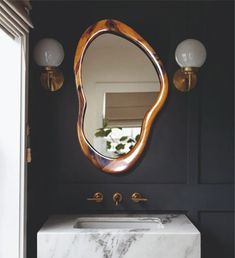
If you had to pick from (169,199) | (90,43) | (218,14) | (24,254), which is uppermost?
(218,14)

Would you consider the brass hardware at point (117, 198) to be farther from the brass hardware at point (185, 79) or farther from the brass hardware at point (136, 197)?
the brass hardware at point (185, 79)

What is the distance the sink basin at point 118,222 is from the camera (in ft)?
8.59

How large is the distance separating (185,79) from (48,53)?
32.9 inches

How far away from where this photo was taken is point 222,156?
2.80 m

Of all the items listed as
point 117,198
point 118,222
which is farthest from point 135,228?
point 117,198

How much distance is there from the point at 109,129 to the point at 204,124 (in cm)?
59

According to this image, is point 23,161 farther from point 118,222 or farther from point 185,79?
point 185,79

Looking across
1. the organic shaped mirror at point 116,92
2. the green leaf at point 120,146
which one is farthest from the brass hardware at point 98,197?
the green leaf at point 120,146

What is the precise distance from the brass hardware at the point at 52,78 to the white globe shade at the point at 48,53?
56mm

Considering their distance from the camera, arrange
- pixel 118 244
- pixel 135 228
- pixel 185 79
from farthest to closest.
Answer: pixel 185 79 → pixel 135 228 → pixel 118 244

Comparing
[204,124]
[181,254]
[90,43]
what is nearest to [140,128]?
[204,124]

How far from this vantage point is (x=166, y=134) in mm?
2805

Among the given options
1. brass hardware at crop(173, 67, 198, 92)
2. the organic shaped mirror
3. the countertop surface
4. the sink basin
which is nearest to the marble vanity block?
the countertop surface

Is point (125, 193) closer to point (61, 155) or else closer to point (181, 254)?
point (61, 155)
